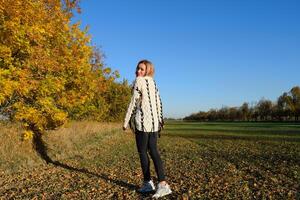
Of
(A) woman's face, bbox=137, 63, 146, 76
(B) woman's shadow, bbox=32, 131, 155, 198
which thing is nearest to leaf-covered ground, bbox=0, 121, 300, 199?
(B) woman's shadow, bbox=32, 131, 155, 198

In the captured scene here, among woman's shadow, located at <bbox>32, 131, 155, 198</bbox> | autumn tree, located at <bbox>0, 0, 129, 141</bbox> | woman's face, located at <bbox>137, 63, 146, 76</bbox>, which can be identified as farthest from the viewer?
autumn tree, located at <bbox>0, 0, 129, 141</bbox>

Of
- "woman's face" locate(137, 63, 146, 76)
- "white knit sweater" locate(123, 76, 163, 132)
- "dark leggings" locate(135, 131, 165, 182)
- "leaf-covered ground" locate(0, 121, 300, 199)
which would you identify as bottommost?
"leaf-covered ground" locate(0, 121, 300, 199)

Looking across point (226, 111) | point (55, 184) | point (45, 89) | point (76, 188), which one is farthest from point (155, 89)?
point (226, 111)

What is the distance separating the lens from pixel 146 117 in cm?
686

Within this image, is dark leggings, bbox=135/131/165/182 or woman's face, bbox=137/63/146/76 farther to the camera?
woman's face, bbox=137/63/146/76

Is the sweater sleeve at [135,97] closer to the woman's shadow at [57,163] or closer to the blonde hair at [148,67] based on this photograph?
the blonde hair at [148,67]

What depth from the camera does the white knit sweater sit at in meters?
6.85

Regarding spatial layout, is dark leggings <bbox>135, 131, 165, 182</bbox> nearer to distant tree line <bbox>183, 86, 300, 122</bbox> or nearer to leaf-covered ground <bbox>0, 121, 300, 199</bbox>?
leaf-covered ground <bbox>0, 121, 300, 199</bbox>

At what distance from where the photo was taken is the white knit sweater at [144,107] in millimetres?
6851

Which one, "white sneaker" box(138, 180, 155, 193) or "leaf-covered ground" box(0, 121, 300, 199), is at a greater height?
"white sneaker" box(138, 180, 155, 193)

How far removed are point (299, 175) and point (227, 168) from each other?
85.0 inches

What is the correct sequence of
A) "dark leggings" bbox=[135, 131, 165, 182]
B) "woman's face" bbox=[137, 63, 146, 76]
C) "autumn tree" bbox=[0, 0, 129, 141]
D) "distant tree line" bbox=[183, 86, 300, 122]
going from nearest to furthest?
"dark leggings" bbox=[135, 131, 165, 182] < "woman's face" bbox=[137, 63, 146, 76] < "autumn tree" bbox=[0, 0, 129, 141] < "distant tree line" bbox=[183, 86, 300, 122]

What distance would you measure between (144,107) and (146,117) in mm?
202

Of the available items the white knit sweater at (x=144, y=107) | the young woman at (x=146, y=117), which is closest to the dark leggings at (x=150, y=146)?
the young woman at (x=146, y=117)
